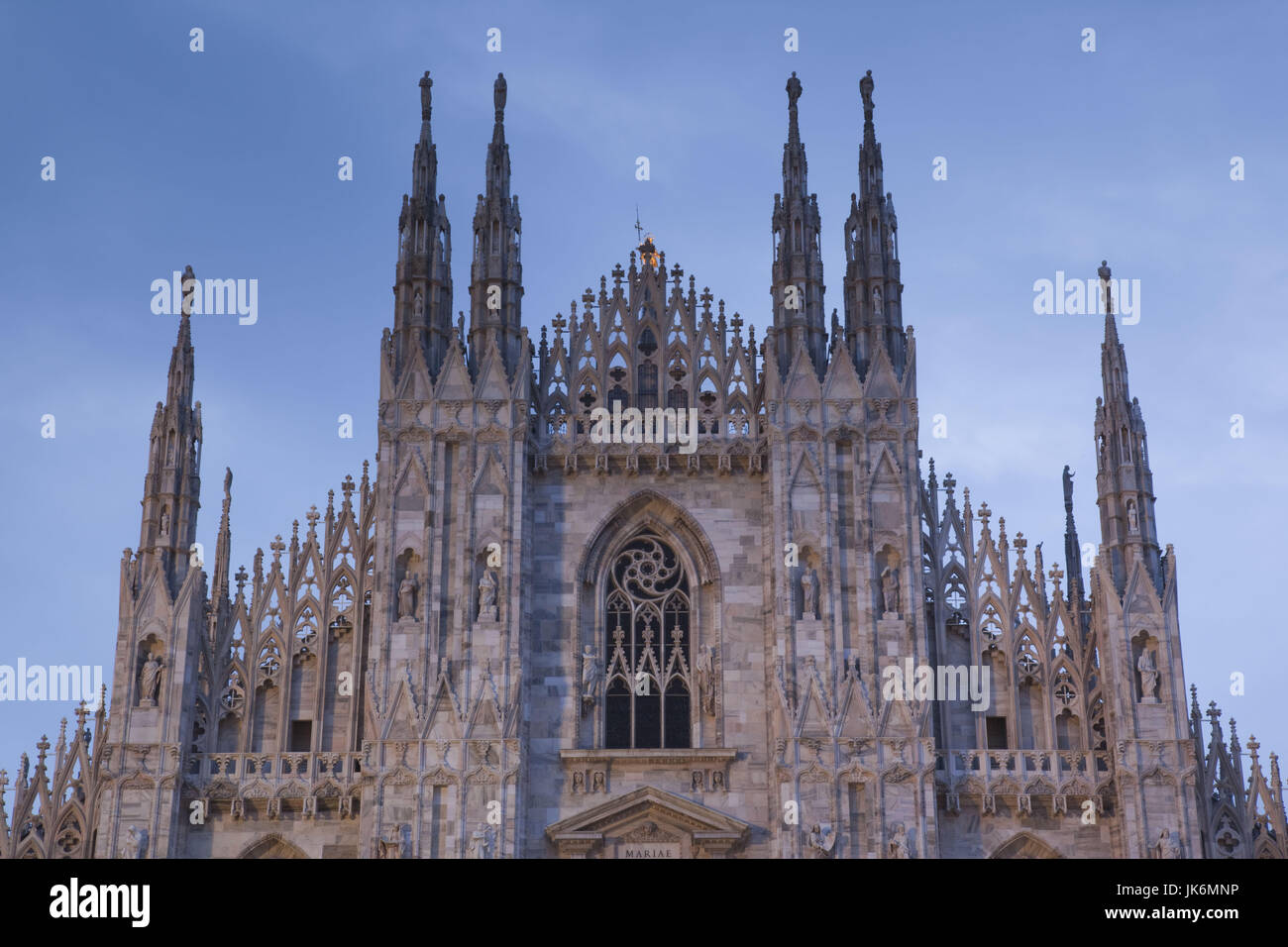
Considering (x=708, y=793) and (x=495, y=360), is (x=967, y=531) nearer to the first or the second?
(x=708, y=793)

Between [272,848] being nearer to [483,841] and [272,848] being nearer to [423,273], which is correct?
[483,841]

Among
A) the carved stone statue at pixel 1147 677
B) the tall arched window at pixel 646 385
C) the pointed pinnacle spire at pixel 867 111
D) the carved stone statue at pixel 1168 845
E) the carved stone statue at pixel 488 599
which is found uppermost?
the pointed pinnacle spire at pixel 867 111

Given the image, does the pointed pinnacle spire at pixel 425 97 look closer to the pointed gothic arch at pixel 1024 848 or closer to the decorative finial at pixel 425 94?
the decorative finial at pixel 425 94

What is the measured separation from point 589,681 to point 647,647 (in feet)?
4.07

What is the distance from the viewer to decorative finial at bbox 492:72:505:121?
121ft

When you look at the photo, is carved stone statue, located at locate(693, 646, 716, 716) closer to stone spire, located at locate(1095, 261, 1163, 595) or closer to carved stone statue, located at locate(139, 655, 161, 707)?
stone spire, located at locate(1095, 261, 1163, 595)

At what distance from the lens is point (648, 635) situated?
3369 cm

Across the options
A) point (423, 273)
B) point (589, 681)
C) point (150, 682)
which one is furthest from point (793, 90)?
point (150, 682)

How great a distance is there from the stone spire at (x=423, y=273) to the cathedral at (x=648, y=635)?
0.26 ft

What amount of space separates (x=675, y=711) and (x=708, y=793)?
1.65 meters

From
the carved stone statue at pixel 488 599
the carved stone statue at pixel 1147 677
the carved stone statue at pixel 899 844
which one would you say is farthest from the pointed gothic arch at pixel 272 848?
the carved stone statue at pixel 1147 677

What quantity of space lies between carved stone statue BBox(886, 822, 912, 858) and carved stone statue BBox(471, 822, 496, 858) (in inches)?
252

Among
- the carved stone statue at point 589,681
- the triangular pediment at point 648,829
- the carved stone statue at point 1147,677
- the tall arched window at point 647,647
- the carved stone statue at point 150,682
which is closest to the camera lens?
the triangular pediment at point 648,829

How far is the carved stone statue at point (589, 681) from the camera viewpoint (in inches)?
1298
